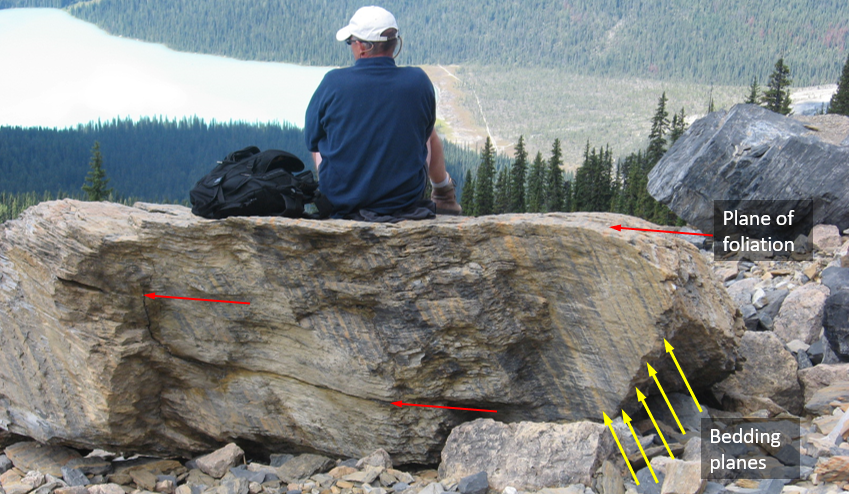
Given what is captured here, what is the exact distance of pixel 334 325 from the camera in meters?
7.85

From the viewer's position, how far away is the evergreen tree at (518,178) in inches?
1810

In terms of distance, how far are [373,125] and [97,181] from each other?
31853 mm

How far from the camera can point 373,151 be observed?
764 cm

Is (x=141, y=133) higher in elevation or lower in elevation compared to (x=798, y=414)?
Answer: higher

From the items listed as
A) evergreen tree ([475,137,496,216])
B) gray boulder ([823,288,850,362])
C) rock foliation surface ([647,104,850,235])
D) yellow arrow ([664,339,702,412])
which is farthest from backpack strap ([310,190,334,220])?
evergreen tree ([475,137,496,216])

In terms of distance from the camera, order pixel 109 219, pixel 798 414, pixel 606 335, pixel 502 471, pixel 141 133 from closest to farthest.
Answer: pixel 502 471 → pixel 606 335 → pixel 109 219 → pixel 798 414 → pixel 141 133

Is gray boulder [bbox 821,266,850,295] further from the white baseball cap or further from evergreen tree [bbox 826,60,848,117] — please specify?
evergreen tree [bbox 826,60,848,117]

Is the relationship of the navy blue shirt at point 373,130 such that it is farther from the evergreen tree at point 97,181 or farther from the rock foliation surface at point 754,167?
the evergreen tree at point 97,181

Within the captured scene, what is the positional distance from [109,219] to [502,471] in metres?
6.02

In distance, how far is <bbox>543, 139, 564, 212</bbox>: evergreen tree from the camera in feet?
150

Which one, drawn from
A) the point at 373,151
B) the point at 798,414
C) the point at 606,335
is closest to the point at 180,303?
the point at 373,151

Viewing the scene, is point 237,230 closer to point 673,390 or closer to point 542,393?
point 542,393

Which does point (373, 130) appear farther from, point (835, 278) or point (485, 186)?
point (485, 186)

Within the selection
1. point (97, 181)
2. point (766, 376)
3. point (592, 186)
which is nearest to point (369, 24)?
point (766, 376)
